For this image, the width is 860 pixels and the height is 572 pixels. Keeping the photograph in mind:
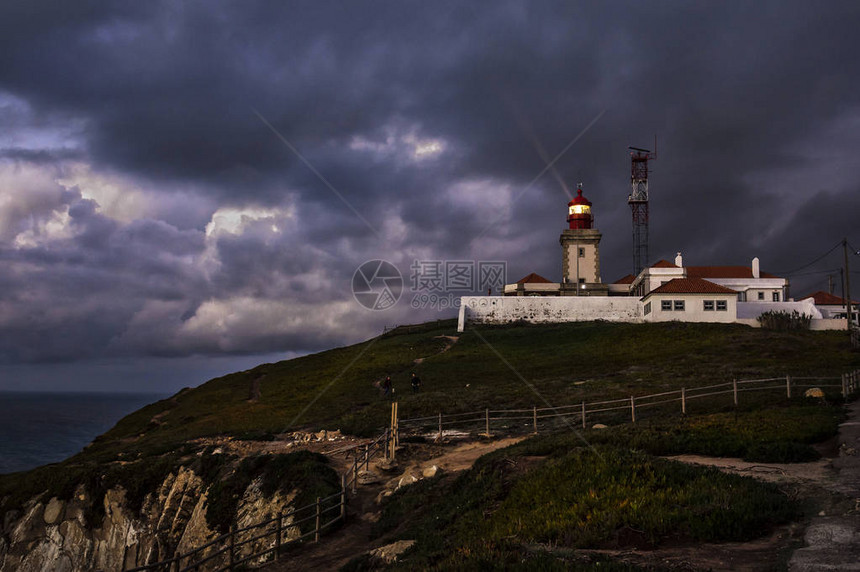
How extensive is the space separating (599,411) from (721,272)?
214 feet

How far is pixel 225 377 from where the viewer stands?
2921 inches

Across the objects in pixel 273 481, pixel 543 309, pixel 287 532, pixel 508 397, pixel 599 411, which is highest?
pixel 543 309

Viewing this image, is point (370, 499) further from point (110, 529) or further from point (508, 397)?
point (508, 397)

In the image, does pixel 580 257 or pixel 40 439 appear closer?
pixel 580 257

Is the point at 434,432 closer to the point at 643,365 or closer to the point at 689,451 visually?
the point at 689,451

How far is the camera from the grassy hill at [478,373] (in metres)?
40.9

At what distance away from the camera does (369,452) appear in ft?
87.2

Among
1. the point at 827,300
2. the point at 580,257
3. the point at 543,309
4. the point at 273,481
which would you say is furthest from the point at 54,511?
the point at 827,300

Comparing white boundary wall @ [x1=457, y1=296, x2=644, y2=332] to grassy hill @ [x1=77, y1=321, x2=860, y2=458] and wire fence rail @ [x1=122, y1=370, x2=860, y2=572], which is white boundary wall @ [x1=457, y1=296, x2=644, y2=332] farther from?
wire fence rail @ [x1=122, y1=370, x2=860, y2=572]

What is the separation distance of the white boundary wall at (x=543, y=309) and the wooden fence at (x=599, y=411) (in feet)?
149

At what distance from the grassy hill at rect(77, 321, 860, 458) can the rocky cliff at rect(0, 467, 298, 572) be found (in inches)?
260

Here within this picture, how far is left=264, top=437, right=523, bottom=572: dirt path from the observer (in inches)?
645

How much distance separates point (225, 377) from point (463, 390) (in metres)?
40.9

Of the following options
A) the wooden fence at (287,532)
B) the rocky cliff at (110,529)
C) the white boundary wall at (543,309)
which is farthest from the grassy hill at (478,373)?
the wooden fence at (287,532)
